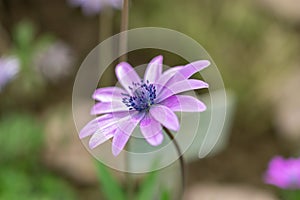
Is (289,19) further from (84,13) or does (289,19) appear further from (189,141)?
(189,141)

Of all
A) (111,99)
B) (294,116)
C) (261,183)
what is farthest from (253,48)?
(111,99)

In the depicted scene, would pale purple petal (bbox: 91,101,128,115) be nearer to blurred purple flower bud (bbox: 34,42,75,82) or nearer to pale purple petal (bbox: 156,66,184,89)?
pale purple petal (bbox: 156,66,184,89)

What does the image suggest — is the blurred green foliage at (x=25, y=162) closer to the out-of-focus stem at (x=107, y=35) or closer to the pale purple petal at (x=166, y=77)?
the out-of-focus stem at (x=107, y=35)

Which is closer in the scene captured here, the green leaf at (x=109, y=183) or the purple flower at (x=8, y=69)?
the green leaf at (x=109, y=183)

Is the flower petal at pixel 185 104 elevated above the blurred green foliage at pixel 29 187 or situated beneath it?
situated beneath

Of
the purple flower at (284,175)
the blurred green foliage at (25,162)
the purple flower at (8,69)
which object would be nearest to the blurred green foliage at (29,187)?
the blurred green foliage at (25,162)

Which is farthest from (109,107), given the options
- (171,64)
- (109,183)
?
(171,64)

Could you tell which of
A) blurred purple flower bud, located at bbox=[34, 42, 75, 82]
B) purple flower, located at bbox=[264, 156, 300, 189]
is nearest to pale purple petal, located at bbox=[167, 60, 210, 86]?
purple flower, located at bbox=[264, 156, 300, 189]
